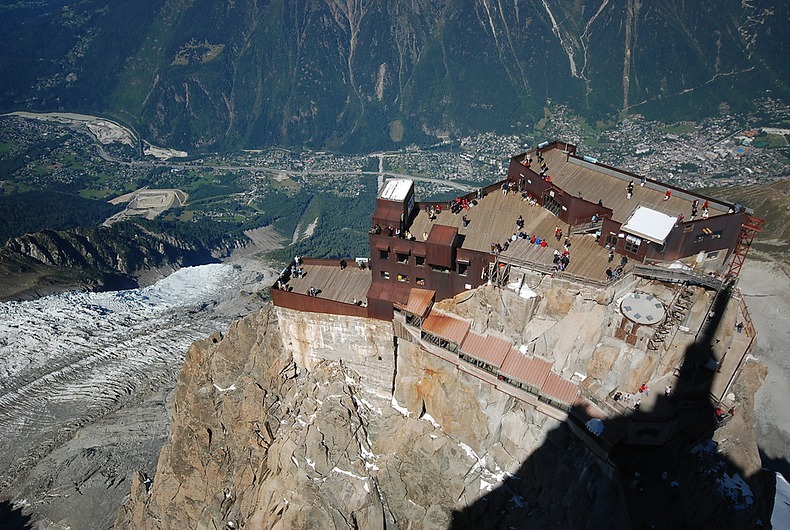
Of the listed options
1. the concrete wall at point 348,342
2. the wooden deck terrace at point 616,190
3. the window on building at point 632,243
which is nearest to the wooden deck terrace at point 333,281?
the concrete wall at point 348,342

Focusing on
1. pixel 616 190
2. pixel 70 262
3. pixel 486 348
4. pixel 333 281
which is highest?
pixel 616 190

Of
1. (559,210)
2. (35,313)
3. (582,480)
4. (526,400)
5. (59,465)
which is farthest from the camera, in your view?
(35,313)

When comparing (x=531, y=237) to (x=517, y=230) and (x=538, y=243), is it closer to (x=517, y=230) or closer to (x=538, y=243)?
(x=538, y=243)

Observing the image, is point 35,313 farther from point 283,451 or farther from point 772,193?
point 772,193

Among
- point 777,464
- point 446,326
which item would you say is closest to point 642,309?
point 446,326

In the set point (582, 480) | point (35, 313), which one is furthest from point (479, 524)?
point (35, 313)

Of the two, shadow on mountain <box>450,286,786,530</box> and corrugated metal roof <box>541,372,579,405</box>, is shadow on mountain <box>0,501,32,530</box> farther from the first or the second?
corrugated metal roof <box>541,372,579,405</box>
